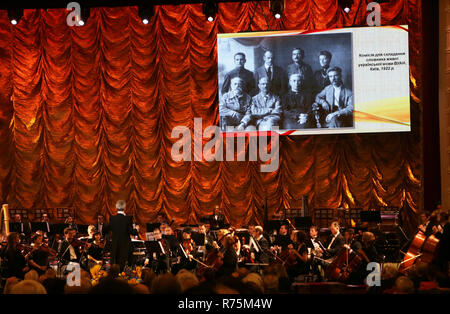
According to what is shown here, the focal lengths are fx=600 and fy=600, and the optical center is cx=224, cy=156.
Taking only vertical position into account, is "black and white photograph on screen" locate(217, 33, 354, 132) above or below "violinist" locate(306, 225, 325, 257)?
above

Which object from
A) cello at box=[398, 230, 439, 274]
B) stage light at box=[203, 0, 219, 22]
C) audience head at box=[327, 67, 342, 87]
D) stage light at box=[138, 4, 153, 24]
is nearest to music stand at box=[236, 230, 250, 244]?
cello at box=[398, 230, 439, 274]

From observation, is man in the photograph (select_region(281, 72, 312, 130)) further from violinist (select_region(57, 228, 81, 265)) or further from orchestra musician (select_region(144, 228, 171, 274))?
violinist (select_region(57, 228, 81, 265))

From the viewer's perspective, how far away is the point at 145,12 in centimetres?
1716

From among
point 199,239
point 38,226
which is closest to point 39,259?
point 199,239

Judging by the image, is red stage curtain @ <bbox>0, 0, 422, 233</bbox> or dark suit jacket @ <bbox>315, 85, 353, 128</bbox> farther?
red stage curtain @ <bbox>0, 0, 422, 233</bbox>

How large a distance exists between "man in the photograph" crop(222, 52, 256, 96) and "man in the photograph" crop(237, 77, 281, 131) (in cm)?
24

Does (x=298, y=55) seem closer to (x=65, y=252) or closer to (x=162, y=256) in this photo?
(x=162, y=256)

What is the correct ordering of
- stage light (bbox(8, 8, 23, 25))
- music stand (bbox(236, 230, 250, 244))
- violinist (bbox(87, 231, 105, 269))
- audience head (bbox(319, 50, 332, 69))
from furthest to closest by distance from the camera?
stage light (bbox(8, 8, 23, 25)) < audience head (bbox(319, 50, 332, 69)) < violinist (bbox(87, 231, 105, 269)) < music stand (bbox(236, 230, 250, 244))

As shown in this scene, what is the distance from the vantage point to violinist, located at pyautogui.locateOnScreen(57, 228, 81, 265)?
477 inches

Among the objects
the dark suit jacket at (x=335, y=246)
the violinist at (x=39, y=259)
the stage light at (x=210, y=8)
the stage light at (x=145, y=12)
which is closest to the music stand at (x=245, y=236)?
the dark suit jacket at (x=335, y=246)

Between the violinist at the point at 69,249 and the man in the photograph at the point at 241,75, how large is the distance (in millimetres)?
6866

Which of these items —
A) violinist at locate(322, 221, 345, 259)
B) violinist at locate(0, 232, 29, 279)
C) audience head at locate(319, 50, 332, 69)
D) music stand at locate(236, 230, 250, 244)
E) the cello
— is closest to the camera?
the cello
